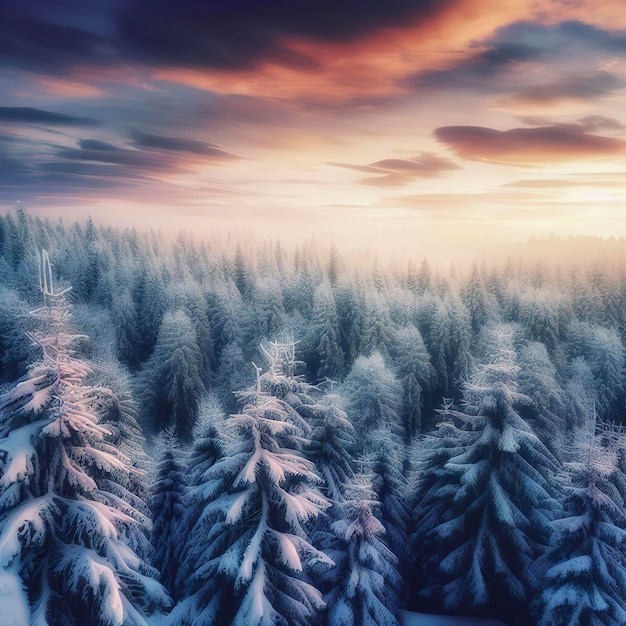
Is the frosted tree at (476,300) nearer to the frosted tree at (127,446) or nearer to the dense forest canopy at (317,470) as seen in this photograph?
the dense forest canopy at (317,470)

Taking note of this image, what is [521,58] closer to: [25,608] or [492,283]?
[25,608]

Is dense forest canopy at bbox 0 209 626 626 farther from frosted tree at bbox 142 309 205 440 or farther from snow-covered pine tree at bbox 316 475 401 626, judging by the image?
frosted tree at bbox 142 309 205 440

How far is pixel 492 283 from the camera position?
2466 inches

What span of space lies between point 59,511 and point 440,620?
1658 centimetres

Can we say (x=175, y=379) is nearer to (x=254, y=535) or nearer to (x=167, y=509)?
(x=167, y=509)

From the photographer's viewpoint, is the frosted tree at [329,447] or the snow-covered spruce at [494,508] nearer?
the snow-covered spruce at [494,508]

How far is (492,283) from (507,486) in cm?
4961

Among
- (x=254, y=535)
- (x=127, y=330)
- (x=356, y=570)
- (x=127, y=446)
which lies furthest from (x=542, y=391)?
(x=127, y=330)

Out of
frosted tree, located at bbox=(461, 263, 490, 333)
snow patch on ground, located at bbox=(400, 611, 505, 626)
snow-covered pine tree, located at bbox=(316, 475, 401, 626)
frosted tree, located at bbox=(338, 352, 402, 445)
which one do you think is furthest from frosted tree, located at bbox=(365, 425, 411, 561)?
frosted tree, located at bbox=(461, 263, 490, 333)

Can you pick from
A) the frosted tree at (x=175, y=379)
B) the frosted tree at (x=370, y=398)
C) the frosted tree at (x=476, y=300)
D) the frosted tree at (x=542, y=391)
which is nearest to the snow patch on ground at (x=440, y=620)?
the frosted tree at (x=542, y=391)

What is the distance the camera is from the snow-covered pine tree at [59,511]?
7434 mm

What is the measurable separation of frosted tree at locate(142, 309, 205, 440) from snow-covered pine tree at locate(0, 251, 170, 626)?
37733 millimetres

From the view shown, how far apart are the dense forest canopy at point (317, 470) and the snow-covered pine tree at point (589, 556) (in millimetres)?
62

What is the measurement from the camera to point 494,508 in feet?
56.5
